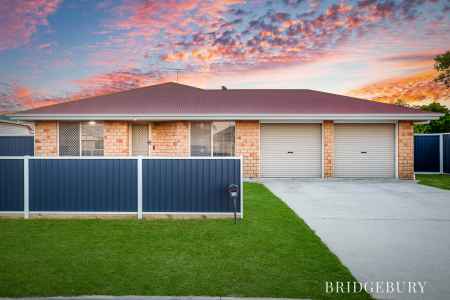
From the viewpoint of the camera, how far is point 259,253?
4668 millimetres

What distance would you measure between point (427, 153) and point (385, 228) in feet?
46.0

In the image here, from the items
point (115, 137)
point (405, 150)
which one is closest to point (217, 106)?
point (115, 137)

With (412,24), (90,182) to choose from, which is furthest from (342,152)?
(90,182)

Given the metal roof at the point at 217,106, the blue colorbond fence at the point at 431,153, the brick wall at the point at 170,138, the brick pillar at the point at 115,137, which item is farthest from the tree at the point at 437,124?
the brick pillar at the point at 115,137

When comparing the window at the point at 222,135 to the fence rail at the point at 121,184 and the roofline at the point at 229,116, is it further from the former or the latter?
the fence rail at the point at 121,184

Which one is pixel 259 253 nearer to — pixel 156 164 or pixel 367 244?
pixel 367 244

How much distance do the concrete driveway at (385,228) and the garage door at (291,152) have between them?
2339mm

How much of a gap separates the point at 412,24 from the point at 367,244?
16.1 m

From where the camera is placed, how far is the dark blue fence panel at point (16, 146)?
56.0ft

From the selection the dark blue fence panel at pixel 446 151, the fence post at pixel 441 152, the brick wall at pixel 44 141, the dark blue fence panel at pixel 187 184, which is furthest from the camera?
the fence post at pixel 441 152

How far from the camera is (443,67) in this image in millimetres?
31906

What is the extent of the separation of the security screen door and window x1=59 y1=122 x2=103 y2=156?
1.39 m

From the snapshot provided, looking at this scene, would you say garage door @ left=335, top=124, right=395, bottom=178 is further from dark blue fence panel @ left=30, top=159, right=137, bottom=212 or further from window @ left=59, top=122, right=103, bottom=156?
window @ left=59, top=122, right=103, bottom=156

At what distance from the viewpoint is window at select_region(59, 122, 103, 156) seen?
44.7ft
